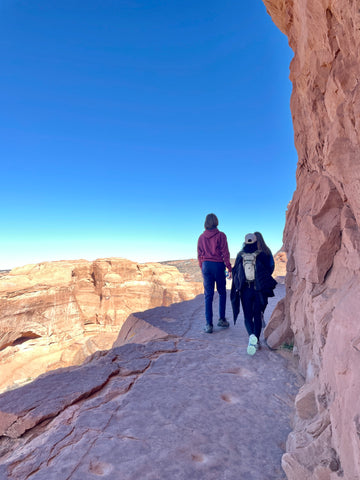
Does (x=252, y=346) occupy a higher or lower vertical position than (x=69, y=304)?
higher

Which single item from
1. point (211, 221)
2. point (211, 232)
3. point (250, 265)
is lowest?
point (250, 265)

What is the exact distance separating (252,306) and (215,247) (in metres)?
1.28

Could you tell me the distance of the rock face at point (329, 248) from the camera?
4.37 feet

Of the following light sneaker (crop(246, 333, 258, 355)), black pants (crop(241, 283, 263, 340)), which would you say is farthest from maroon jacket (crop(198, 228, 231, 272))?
light sneaker (crop(246, 333, 258, 355))

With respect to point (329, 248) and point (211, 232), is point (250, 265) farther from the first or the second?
point (329, 248)

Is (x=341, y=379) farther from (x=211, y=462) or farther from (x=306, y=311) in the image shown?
(x=306, y=311)

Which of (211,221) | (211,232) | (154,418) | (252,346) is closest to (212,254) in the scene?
(211,232)

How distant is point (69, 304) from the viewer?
945 inches

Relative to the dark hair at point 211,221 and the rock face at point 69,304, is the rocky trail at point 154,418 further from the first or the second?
the rock face at point 69,304

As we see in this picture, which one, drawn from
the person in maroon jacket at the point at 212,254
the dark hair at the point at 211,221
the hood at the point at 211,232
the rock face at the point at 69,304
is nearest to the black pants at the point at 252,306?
the person in maroon jacket at the point at 212,254

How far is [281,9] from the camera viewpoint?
3.35 meters

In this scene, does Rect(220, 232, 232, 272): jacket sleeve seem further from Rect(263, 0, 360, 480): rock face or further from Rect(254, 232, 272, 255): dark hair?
Rect(263, 0, 360, 480): rock face

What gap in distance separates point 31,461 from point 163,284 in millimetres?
22762

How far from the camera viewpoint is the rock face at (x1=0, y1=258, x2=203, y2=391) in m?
19.8
